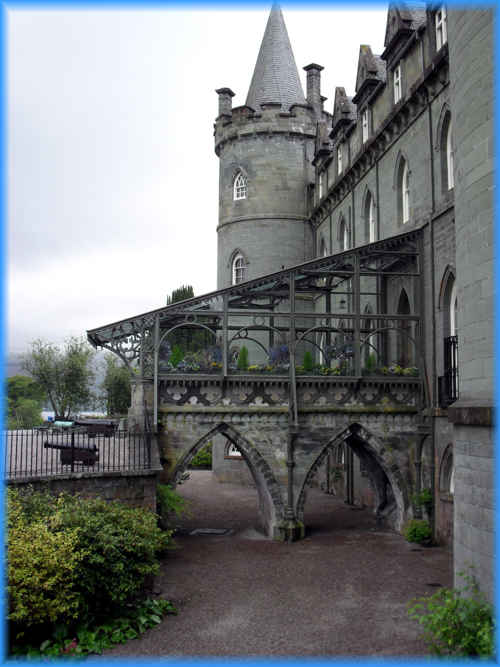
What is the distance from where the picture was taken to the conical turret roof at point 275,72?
3244 centimetres

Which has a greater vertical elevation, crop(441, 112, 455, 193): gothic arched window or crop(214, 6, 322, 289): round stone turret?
crop(214, 6, 322, 289): round stone turret

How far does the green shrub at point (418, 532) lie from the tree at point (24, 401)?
31.9 meters

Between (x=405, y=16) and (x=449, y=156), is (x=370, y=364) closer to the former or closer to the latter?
(x=449, y=156)

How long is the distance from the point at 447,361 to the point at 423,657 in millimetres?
9039

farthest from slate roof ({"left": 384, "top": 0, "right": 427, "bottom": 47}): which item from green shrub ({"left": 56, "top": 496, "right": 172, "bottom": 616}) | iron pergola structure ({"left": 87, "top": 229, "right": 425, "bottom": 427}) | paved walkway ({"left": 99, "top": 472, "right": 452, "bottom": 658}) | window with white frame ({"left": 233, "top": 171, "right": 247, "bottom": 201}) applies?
green shrub ({"left": 56, "top": 496, "right": 172, "bottom": 616})

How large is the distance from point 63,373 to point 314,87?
29110 millimetres

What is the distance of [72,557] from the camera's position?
36.5ft

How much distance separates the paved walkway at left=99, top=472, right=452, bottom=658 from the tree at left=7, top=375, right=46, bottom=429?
3001 centimetres

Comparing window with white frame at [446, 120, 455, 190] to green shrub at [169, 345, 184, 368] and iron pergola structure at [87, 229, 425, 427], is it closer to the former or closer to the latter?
iron pergola structure at [87, 229, 425, 427]

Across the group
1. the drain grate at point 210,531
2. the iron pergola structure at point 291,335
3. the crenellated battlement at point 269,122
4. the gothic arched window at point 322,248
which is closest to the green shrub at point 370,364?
the iron pergola structure at point 291,335

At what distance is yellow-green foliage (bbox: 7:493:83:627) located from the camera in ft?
34.7

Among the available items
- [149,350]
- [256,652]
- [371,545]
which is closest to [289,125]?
[149,350]

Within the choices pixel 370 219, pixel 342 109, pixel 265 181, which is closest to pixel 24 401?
pixel 265 181

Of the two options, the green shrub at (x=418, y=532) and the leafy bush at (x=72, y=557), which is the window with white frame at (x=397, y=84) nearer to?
the green shrub at (x=418, y=532)
